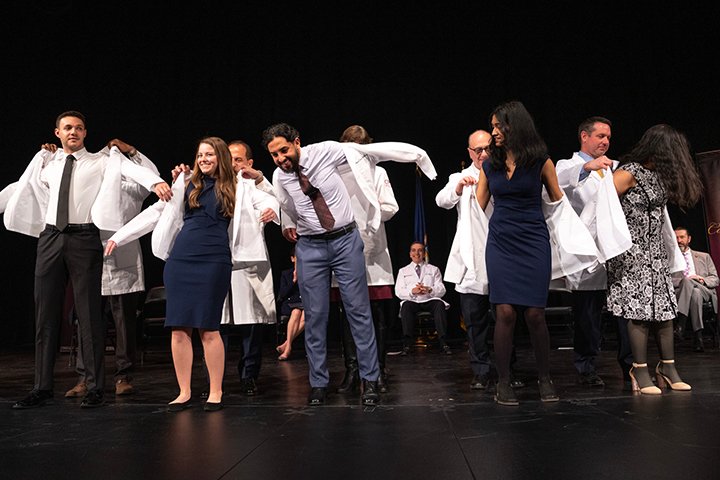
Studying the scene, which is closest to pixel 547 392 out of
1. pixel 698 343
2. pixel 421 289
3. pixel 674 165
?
pixel 674 165

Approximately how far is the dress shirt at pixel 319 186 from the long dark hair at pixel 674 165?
1.64 meters

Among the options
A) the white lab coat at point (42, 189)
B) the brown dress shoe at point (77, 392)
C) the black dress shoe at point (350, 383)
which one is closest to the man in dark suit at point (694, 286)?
the black dress shoe at point (350, 383)

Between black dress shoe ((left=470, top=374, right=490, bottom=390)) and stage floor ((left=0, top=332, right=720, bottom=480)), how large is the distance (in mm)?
67

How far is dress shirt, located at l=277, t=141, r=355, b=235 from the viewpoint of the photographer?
130 inches

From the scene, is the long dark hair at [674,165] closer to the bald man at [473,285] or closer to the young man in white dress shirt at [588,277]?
the young man in white dress shirt at [588,277]

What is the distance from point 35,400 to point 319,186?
1.92m

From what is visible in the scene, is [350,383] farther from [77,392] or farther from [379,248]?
[77,392]

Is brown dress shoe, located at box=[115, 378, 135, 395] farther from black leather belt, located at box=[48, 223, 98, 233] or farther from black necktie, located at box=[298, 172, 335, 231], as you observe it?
black necktie, located at box=[298, 172, 335, 231]

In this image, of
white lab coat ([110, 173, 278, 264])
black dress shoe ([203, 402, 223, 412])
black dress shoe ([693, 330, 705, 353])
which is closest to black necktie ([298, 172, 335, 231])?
white lab coat ([110, 173, 278, 264])

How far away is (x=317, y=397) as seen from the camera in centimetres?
331

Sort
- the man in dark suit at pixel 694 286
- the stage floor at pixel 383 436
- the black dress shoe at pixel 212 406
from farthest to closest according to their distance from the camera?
the man in dark suit at pixel 694 286 < the black dress shoe at pixel 212 406 < the stage floor at pixel 383 436

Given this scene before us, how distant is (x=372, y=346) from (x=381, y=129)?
5169 mm

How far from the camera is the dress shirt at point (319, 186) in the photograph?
10.8 feet

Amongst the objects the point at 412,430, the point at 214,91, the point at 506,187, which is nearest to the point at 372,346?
the point at 412,430
